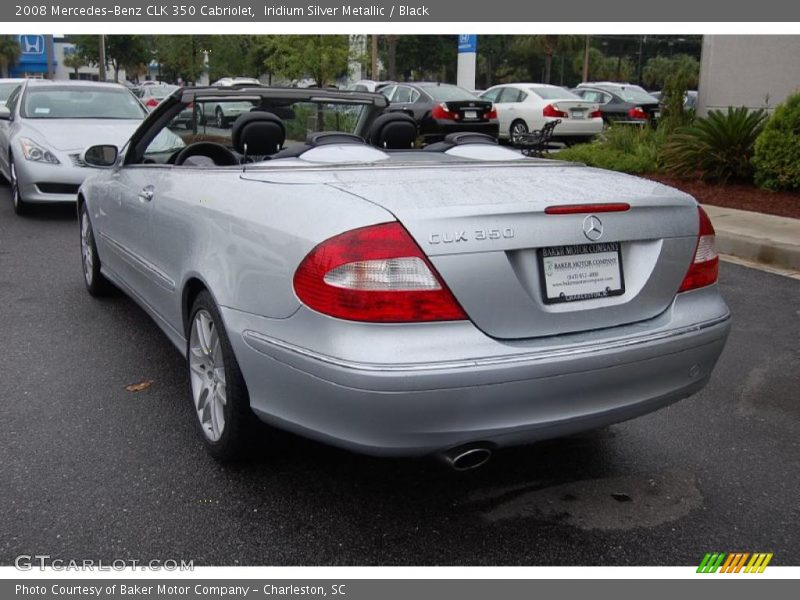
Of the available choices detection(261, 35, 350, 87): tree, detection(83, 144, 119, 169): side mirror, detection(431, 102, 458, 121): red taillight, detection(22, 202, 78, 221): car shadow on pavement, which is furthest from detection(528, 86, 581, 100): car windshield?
detection(83, 144, 119, 169): side mirror

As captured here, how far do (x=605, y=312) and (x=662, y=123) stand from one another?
1196cm

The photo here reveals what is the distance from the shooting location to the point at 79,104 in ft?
35.4

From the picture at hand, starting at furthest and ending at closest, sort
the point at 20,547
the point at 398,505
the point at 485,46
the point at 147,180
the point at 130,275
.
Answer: the point at 485,46 → the point at 130,275 → the point at 147,180 → the point at 398,505 → the point at 20,547

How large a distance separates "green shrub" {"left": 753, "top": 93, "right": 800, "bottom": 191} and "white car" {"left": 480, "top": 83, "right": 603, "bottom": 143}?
9092 millimetres

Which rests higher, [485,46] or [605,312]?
[485,46]

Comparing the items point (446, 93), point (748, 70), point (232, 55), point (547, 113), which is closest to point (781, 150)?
point (748, 70)

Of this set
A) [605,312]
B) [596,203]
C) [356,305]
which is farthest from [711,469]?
[356,305]

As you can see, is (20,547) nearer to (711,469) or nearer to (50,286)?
(711,469)

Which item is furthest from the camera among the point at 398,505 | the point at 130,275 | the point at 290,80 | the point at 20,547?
the point at 290,80

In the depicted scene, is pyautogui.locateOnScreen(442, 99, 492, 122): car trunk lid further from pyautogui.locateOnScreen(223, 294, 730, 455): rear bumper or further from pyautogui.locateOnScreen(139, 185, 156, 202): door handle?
pyautogui.locateOnScreen(223, 294, 730, 455): rear bumper

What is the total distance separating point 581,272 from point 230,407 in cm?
140

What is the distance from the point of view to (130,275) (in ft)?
15.7

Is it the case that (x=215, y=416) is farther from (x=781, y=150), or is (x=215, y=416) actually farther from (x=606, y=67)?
(x=606, y=67)

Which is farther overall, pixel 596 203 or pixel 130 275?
pixel 130 275
